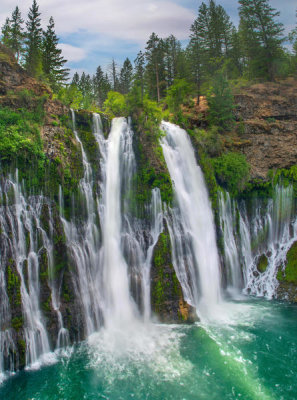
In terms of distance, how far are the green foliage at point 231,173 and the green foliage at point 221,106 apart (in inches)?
135

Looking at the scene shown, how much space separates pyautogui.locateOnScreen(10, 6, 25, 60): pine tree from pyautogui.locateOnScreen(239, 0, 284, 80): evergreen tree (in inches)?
858

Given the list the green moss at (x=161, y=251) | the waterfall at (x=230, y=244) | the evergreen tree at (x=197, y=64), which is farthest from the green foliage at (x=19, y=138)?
the evergreen tree at (x=197, y=64)

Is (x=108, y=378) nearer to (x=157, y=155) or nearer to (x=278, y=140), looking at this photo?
(x=157, y=155)

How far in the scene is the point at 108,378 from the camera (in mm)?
8516

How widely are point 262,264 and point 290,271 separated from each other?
149cm

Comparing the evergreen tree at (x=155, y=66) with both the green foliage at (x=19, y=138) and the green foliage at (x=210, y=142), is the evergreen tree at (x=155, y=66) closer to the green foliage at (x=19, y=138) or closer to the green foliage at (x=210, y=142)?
the green foliage at (x=210, y=142)

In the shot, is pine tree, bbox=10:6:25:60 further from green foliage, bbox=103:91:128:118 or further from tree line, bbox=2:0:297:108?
green foliage, bbox=103:91:128:118

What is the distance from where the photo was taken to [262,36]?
2548 centimetres

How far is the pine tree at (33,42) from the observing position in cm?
2181

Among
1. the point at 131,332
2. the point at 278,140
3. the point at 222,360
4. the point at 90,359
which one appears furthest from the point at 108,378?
the point at 278,140

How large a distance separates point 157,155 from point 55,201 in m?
5.77

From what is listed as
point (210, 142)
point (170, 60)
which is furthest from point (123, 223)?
point (170, 60)

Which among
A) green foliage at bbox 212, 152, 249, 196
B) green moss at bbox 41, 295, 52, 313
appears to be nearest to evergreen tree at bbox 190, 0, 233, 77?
green foliage at bbox 212, 152, 249, 196

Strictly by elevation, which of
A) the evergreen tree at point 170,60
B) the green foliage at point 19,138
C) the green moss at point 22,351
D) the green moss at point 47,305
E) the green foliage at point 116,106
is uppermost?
the evergreen tree at point 170,60
